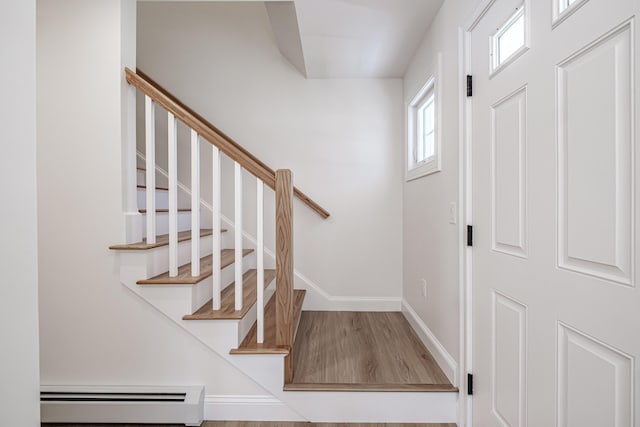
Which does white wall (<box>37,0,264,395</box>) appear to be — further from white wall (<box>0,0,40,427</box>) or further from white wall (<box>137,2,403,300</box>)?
white wall (<box>137,2,403,300</box>)

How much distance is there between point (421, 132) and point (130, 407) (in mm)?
2547

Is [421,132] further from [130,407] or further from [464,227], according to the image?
[130,407]

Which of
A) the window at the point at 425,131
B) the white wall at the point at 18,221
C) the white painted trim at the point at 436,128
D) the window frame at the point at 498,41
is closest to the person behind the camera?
the white wall at the point at 18,221

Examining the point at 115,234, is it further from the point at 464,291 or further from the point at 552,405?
the point at 552,405

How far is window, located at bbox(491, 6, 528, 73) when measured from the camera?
118 cm

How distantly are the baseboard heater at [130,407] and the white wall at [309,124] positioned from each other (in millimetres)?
1506

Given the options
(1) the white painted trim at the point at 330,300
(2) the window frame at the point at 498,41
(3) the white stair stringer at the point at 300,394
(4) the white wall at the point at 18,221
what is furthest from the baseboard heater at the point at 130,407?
(2) the window frame at the point at 498,41

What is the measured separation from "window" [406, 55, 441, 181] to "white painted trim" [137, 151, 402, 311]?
3.63 ft

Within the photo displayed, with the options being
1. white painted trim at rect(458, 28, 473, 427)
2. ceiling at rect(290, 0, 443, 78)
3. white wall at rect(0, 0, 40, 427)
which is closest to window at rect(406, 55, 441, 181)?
ceiling at rect(290, 0, 443, 78)

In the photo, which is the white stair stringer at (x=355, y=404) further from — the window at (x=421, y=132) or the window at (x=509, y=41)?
the window at (x=509, y=41)

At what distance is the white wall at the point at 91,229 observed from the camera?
5.66 ft

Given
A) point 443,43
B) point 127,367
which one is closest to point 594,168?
point 443,43

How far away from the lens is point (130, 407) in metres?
1.66

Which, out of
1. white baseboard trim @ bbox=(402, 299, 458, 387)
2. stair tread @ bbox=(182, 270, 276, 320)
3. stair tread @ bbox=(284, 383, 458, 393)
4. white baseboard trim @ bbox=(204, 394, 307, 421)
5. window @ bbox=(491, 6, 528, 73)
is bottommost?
white baseboard trim @ bbox=(204, 394, 307, 421)
